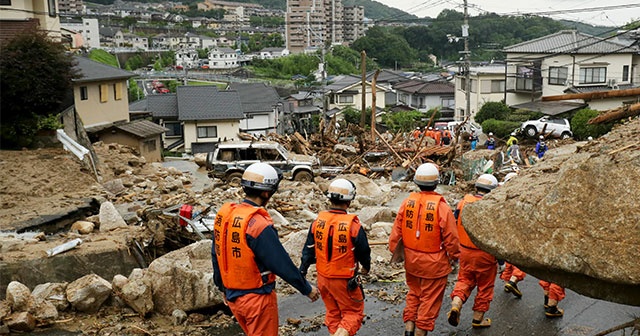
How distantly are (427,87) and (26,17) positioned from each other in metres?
42.2

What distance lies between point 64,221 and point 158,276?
6621 mm

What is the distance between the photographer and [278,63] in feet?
302

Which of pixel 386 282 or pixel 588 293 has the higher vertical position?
pixel 588 293

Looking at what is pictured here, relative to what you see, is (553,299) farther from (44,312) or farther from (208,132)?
(208,132)

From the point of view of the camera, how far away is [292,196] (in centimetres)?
1744

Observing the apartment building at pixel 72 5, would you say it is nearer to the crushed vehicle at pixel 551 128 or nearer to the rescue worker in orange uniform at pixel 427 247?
the crushed vehicle at pixel 551 128

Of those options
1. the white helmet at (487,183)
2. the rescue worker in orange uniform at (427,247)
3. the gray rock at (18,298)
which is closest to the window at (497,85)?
the white helmet at (487,183)

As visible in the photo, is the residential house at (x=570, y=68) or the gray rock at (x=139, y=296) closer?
the gray rock at (x=139, y=296)

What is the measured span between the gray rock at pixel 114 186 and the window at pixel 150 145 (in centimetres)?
1262

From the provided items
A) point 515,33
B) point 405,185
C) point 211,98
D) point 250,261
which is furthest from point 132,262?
point 515,33

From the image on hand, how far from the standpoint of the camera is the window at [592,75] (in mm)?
41188

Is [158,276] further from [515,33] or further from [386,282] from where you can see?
[515,33]

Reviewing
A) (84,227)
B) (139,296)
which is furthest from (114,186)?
(139,296)

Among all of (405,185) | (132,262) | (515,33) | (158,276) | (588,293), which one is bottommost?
(405,185)
